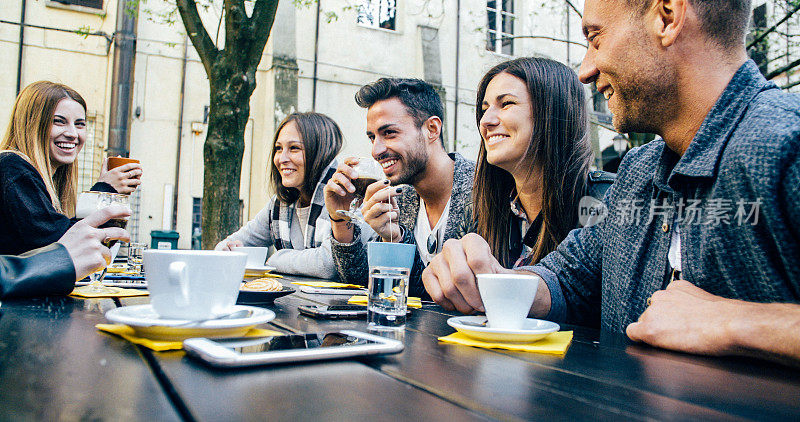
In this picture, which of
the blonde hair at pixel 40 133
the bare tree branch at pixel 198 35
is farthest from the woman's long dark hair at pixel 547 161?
the bare tree branch at pixel 198 35

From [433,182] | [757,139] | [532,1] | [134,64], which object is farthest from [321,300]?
[532,1]

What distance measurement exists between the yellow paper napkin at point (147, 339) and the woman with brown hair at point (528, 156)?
173 cm

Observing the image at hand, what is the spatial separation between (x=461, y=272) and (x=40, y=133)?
316 cm

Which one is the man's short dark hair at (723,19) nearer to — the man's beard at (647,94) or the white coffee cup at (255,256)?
the man's beard at (647,94)

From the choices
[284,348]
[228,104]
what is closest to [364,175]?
[284,348]

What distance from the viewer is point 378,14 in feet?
41.8

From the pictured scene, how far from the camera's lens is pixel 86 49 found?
10.9 metres

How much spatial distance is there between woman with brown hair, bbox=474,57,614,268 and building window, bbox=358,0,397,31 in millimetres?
10365

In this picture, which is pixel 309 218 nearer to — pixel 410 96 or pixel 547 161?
pixel 410 96

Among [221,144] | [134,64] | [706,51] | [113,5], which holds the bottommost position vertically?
[706,51]

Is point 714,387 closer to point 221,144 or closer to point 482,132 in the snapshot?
point 482,132

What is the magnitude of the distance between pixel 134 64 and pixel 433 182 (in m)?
9.36

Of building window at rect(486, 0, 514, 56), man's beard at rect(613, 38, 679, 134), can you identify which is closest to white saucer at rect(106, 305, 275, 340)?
man's beard at rect(613, 38, 679, 134)

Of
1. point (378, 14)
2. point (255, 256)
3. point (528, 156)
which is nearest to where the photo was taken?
point (255, 256)
